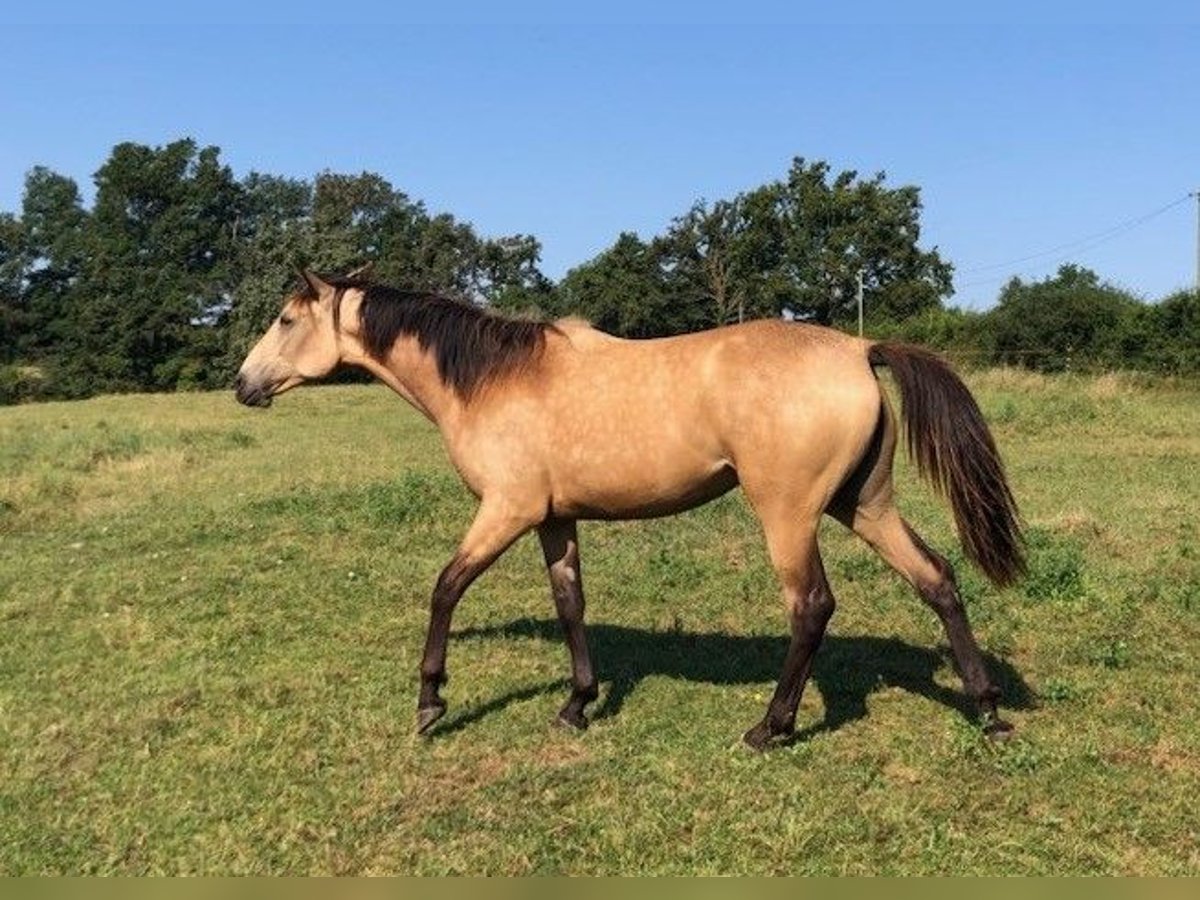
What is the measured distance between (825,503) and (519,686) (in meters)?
2.14

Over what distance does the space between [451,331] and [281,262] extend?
51089 millimetres

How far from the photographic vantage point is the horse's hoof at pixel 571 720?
510 cm

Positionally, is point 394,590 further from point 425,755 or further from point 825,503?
point 825,503

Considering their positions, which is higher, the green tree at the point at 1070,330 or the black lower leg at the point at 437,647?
the green tree at the point at 1070,330

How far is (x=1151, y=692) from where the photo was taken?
533cm

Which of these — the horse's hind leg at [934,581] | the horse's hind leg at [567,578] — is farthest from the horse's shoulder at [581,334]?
the horse's hind leg at [934,581]

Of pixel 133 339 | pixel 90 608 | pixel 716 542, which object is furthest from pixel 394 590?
pixel 133 339

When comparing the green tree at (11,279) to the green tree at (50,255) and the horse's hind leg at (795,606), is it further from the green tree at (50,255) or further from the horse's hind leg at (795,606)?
the horse's hind leg at (795,606)

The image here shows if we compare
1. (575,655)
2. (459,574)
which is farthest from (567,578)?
(459,574)

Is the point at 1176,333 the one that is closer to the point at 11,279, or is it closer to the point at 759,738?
the point at 759,738

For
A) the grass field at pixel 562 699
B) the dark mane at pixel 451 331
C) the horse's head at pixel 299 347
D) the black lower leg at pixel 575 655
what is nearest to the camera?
the grass field at pixel 562 699

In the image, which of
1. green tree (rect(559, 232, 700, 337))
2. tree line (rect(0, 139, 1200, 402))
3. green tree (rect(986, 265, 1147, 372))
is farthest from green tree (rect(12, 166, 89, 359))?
green tree (rect(986, 265, 1147, 372))

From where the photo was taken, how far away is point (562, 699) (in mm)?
5574

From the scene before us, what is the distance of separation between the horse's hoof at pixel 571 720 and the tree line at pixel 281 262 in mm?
51548
